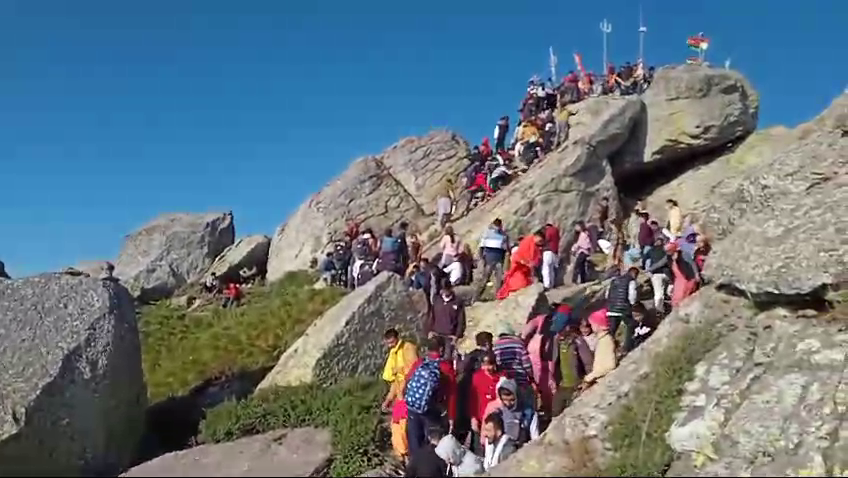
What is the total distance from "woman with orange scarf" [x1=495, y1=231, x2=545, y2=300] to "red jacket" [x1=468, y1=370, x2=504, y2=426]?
7.14 m

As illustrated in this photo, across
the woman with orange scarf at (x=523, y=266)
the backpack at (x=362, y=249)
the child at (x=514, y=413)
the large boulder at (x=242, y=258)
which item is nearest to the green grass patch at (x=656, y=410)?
the child at (x=514, y=413)

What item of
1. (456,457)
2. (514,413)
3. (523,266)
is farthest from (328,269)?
(456,457)

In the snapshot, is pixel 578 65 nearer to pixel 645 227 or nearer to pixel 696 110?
pixel 696 110

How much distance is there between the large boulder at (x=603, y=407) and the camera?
1003cm

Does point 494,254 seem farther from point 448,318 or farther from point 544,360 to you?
point 544,360

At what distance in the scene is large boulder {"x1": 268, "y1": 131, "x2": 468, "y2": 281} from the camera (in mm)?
32719

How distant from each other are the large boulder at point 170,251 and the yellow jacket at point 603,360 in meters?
21.6

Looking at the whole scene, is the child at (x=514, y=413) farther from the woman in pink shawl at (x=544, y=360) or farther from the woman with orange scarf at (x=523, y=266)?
the woman with orange scarf at (x=523, y=266)

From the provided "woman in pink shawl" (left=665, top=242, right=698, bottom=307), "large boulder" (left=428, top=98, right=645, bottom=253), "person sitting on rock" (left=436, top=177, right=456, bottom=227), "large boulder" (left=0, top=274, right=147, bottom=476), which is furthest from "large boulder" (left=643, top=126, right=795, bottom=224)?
"large boulder" (left=0, top=274, right=147, bottom=476)

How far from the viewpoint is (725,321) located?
12477mm

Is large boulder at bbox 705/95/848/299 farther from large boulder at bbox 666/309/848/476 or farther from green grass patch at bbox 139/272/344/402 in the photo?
green grass patch at bbox 139/272/344/402

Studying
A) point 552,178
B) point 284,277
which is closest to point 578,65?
point 552,178

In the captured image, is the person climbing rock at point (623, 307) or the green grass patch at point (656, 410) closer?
the green grass patch at point (656, 410)

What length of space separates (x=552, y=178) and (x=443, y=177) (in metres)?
6.91
